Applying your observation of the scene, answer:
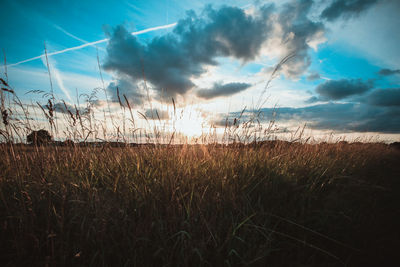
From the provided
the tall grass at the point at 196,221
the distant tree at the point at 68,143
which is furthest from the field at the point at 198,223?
the distant tree at the point at 68,143

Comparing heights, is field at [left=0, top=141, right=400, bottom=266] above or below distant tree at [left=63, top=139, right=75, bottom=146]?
below

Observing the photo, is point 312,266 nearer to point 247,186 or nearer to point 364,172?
point 247,186

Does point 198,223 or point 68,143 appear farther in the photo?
point 68,143

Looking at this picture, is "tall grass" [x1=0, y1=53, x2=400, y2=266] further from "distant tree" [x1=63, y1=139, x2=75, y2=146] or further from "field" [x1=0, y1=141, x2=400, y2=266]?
"distant tree" [x1=63, y1=139, x2=75, y2=146]

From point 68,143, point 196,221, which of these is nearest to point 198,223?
point 196,221

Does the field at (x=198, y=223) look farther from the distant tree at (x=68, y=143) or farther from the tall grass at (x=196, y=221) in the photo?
the distant tree at (x=68, y=143)

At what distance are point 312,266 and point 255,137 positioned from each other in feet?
8.60

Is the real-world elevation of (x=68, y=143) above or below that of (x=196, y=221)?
above

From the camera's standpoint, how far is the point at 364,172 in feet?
13.2

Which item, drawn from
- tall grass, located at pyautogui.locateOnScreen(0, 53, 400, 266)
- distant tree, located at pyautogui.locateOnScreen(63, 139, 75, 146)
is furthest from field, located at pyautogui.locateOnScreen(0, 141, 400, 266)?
distant tree, located at pyautogui.locateOnScreen(63, 139, 75, 146)

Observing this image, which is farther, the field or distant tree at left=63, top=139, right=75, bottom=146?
distant tree at left=63, top=139, right=75, bottom=146

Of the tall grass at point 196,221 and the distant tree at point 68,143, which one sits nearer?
the tall grass at point 196,221

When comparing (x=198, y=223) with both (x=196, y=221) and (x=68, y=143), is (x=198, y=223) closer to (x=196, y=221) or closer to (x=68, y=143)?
(x=196, y=221)

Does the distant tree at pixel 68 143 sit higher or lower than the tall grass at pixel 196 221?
higher
